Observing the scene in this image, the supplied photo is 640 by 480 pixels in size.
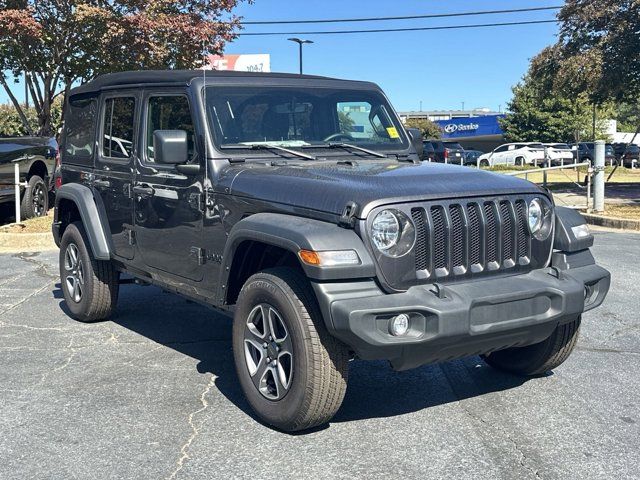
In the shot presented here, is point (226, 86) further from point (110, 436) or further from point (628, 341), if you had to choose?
point (628, 341)

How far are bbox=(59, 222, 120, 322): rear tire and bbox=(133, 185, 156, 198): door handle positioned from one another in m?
1.01

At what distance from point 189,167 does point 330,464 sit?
2.07 meters

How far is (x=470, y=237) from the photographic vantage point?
3.89 meters

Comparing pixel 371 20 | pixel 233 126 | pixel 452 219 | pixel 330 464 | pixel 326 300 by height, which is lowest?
pixel 330 464

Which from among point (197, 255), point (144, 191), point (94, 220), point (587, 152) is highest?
point (587, 152)

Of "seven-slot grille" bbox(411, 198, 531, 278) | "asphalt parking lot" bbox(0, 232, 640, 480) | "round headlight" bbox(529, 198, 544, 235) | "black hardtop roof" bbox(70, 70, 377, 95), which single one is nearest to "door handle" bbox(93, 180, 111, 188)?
"black hardtop roof" bbox(70, 70, 377, 95)

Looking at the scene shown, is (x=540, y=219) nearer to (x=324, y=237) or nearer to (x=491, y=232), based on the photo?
(x=491, y=232)

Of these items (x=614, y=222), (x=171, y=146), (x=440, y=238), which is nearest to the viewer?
(x=440, y=238)

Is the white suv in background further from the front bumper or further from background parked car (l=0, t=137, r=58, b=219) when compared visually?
the front bumper

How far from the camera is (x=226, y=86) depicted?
4.97m

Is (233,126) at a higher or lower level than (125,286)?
higher

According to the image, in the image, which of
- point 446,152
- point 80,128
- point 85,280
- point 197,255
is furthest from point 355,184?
point 446,152

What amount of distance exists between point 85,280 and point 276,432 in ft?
9.31

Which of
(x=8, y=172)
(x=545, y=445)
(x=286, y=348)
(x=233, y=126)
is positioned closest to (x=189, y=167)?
(x=233, y=126)
